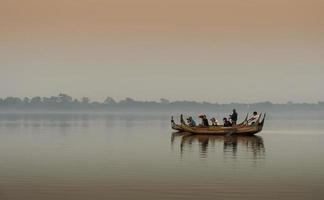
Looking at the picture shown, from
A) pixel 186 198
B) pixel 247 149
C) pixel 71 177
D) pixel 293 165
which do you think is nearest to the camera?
pixel 186 198

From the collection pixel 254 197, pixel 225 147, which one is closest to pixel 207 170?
pixel 254 197

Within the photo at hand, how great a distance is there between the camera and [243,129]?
172 ft

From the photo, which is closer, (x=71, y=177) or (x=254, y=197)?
(x=254, y=197)

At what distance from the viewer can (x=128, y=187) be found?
73.6ft

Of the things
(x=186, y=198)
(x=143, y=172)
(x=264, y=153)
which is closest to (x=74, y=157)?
(x=143, y=172)

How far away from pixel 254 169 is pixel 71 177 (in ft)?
26.0

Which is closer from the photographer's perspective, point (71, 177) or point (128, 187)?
point (128, 187)

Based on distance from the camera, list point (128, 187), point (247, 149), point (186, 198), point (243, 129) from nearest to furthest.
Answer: point (186, 198) → point (128, 187) → point (247, 149) → point (243, 129)

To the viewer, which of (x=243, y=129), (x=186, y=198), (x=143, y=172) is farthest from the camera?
(x=243, y=129)

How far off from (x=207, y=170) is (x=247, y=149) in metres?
12.0

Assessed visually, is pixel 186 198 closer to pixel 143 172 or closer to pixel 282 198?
pixel 282 198

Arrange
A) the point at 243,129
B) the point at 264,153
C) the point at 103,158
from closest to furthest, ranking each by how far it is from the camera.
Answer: the point at 103,158, the point at 264,153, the point at 243,129

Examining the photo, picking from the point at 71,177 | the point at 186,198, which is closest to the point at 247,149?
the point at 71,177

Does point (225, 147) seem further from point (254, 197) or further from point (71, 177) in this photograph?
point (254, 197)
